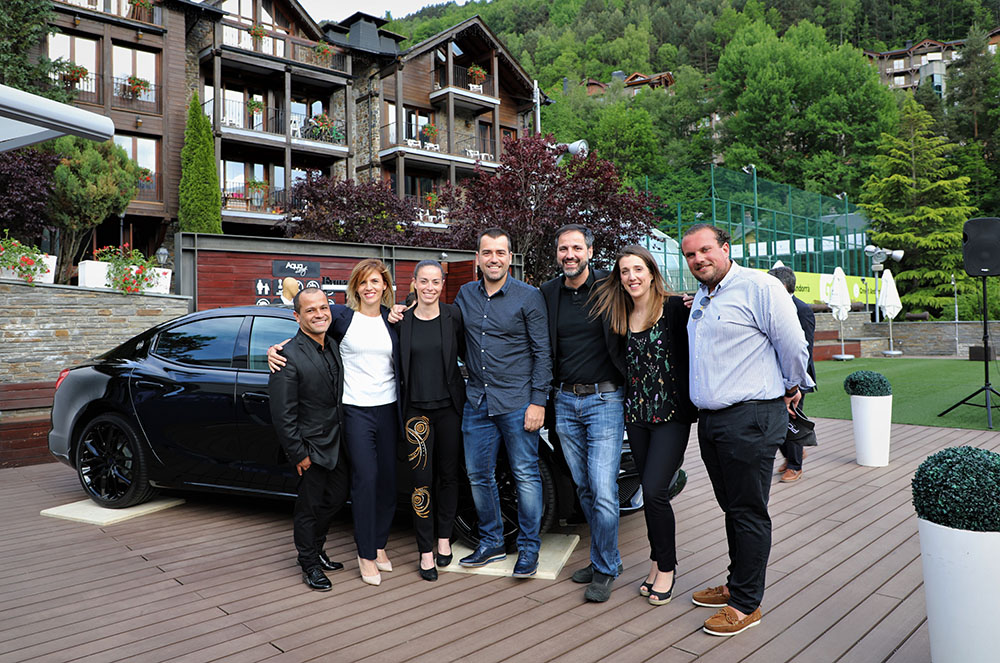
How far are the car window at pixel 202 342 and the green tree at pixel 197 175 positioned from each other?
16.0 metres

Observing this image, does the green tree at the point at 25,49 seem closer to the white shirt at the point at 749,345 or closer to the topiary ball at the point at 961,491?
the white shirt at the point at 749,345

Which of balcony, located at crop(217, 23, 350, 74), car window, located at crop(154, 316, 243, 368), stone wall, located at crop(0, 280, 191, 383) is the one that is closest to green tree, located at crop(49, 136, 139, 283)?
stone wall, located at crop(0, 280, 191, 383)

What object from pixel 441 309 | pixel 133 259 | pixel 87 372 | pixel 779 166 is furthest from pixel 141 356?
pixel 779 166

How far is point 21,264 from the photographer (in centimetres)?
1002

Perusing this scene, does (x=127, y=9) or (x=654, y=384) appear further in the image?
(x=127, y=9)

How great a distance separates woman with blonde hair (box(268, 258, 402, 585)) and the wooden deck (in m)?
0.27

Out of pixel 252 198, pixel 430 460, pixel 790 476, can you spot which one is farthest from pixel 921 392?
pixel 252 198

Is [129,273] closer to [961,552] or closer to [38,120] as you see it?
[38,120]

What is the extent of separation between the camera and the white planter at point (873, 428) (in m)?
6.59

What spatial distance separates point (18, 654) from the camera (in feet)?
9.75

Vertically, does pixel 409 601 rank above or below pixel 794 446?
below

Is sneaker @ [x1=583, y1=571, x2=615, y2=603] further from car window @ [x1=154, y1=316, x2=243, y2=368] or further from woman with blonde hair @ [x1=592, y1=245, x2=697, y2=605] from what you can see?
car window @ [x1=154, y1=316, x2=243, y2=368]

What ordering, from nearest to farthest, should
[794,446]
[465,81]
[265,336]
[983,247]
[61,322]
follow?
[265,336]
[794,446]
[983,247]
[61,322]
[465,81]

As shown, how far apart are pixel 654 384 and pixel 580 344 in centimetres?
46
